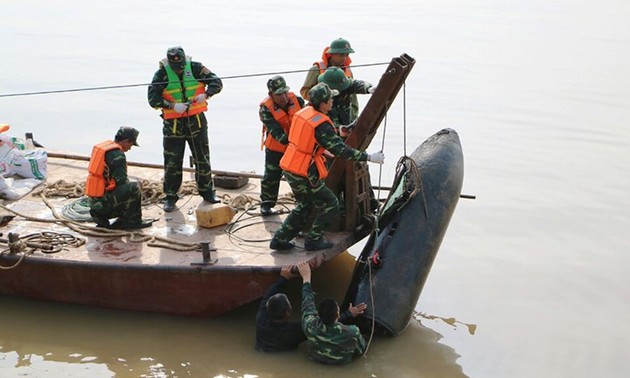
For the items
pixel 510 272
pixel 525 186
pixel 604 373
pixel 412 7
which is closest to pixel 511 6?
pixel 412 7

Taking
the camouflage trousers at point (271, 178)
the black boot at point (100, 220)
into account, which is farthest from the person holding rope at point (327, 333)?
the black boot at point (100, 220)

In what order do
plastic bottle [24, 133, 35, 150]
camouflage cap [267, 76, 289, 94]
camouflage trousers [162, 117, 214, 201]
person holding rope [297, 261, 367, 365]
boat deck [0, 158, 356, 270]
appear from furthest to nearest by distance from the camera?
plastic bottle [24, 133, 35, 150]
camouflage trousers [162, 117, 214, 201]
camouflage cap [267, 76, 289, 94]
boat deck [0, 158, 356, 270]
person holding rope [297, 261, 367, 365]

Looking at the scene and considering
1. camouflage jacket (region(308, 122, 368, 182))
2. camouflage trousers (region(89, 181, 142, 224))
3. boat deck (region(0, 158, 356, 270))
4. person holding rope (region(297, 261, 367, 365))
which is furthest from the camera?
camouflage trousers (region(89, 181, 142, 224))

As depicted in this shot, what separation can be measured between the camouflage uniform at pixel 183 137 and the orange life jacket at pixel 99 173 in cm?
66

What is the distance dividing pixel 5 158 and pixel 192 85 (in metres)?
2.31

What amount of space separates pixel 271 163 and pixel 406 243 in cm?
156

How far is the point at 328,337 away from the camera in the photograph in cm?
702

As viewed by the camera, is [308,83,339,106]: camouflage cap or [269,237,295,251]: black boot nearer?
[308,83,339,106]: camouflage cap

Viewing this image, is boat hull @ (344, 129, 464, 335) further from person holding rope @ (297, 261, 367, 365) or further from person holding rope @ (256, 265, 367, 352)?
person holding rope @ (297, 261, 367, 365)

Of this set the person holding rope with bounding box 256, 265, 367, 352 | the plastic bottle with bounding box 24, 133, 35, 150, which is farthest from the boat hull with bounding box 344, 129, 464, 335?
the plastic bottle with bounding box 24, 133, 35, 150

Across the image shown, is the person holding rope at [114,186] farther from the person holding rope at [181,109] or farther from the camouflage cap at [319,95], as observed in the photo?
the camouflage cap at [319,95]

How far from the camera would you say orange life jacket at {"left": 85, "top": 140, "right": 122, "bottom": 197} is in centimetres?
790

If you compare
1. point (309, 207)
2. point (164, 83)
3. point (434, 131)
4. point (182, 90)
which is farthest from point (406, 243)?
point (434, 131)

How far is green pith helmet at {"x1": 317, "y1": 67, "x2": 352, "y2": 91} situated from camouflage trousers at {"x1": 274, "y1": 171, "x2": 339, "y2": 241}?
1078 mm
